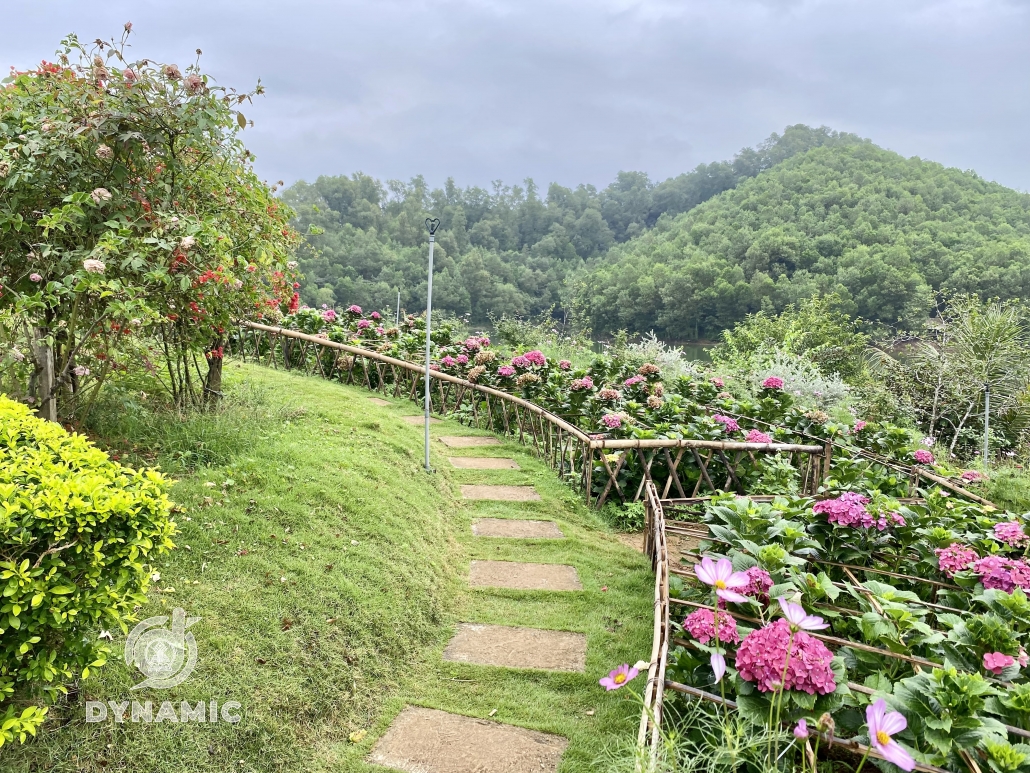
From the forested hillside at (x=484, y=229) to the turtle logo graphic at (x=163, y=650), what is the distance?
2179cm

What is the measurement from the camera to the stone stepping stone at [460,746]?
2260mm

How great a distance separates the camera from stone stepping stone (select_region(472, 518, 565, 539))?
14.5 feet

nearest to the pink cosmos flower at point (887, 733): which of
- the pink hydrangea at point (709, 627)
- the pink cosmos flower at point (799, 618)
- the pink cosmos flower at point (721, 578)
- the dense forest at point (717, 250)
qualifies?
the pink cosmos flower at point (799, 618)

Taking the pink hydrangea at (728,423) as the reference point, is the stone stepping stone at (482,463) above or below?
below

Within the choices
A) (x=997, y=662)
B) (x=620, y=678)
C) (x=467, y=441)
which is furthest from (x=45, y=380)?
(x=997, y=662)

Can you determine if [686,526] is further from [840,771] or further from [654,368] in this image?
[654,368]

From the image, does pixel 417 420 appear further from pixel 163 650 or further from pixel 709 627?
pixel 709 627

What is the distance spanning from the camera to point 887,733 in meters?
1.15

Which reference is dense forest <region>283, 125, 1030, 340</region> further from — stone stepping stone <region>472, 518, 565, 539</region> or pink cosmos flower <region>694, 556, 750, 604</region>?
pink cosmos flower <region>694, 556, 750, 604</region>

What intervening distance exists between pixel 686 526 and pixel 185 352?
3486 millimetres

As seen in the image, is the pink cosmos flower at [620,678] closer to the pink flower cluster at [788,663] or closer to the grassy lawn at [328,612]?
the pink flower cluster at [788,663]

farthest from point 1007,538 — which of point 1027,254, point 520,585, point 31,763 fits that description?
point 1027,254

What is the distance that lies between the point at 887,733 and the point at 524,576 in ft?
9.30

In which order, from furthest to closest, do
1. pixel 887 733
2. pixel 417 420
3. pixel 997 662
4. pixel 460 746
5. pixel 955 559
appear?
pixel 417 420 → pixel 955 559 → pixel 460 746 → pixel 997 662 → pixel 887 733
